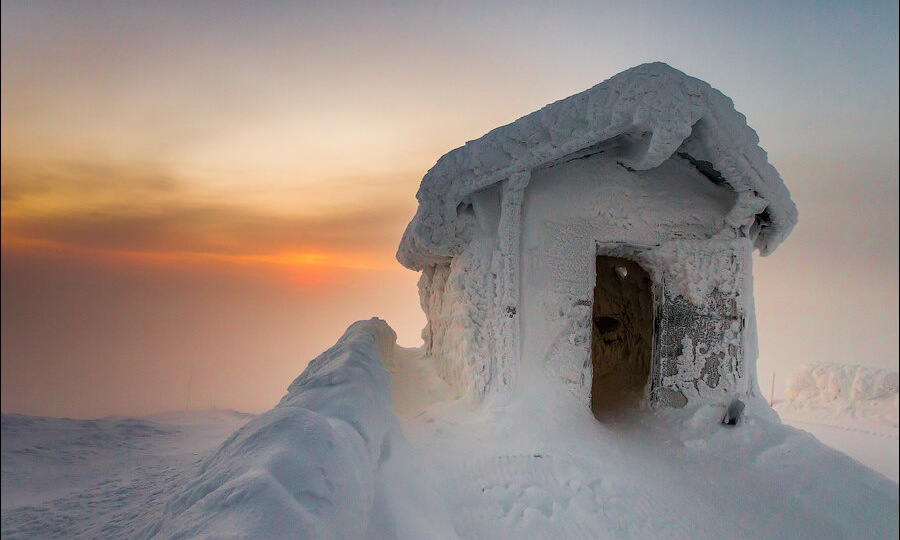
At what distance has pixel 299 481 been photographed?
1.72 metres

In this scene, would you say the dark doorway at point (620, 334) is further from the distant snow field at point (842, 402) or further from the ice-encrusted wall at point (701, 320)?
the distant snow field at point (842, 402)

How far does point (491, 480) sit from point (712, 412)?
2472mm

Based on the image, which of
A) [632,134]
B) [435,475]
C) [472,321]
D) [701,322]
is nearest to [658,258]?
[701,322]

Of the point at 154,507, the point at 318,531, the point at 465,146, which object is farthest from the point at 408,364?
the point at 318,531

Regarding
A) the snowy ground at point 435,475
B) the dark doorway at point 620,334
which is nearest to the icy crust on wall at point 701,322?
the snowy ground at point 435,475

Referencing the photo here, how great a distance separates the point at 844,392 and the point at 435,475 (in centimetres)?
1169

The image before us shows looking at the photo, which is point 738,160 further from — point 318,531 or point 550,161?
point 318,531

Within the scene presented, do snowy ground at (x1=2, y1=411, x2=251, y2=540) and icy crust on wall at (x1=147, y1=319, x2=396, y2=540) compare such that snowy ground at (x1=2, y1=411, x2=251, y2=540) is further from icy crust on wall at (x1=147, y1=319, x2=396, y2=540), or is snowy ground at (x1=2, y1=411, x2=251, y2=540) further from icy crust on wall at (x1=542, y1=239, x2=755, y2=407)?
icy crust on wall at (x1=542, y1=239, x2=755, y2=407)

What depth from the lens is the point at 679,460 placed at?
4375mm

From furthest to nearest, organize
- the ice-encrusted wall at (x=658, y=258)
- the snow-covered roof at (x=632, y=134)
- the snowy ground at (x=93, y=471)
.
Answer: the ice-encrusted wall at (x=658, y=258), the snow-covered roof at (x=632, y=134), the snowy ground at (x=93, y=471)

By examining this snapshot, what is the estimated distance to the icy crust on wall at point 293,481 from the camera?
150 cm

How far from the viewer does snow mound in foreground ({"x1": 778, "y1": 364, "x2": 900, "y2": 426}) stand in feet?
33.9

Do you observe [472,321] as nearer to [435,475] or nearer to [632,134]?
[435,475]

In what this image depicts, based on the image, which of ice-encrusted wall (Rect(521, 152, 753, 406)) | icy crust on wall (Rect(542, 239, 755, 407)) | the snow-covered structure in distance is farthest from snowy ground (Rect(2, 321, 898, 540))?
ice-encrusted wall (Rect(521, 152, 753, 406))
